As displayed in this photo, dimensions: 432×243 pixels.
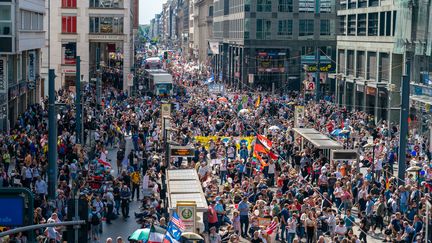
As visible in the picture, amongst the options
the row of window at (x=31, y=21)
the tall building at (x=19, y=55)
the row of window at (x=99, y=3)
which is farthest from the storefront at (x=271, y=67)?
the row of window at (x=31, y=21)

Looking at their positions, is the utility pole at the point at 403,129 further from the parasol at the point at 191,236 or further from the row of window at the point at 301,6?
the row of window at the point at 301,6

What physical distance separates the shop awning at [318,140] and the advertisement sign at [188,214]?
15.7 meters

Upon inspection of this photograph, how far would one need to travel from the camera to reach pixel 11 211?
63.4 ft

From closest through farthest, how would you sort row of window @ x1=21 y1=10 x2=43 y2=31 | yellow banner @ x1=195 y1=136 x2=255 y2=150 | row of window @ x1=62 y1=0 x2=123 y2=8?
yellow banner @ x1=195 y1=136 x2=255 y2=150
row of window @ x1=21 y1=10 x2=43 y2=31
row of window @ x1=62 y1=0 x2=123 y2=8

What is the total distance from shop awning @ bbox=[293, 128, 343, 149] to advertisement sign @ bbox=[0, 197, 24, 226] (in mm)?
21812

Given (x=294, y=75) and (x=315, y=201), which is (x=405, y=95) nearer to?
(x=315, y=201)

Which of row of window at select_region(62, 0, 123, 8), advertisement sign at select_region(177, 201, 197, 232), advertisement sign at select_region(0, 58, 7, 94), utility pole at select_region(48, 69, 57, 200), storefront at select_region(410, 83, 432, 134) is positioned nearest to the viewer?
advertisement sign at select_region(177, 201, 197, 232)

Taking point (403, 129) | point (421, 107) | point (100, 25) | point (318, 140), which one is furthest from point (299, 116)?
point (100, 25)

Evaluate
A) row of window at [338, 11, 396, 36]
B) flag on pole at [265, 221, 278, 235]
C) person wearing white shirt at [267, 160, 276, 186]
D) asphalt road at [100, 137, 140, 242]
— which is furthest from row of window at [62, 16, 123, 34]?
flag on pole at [265, 221, 278, 235]

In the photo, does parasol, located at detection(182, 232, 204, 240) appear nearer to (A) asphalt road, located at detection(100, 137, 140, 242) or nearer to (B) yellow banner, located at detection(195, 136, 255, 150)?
(A) asphalt road, located at detection(100, 137, 140, 242)

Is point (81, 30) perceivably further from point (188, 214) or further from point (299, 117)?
point (188, 214)

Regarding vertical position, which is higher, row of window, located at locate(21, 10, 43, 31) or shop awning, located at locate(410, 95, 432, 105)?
row of window, located at locate(21, 10, 43, 31)

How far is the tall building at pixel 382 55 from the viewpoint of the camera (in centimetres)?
6009

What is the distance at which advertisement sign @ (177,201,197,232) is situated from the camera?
961 inches
